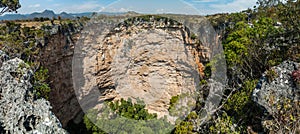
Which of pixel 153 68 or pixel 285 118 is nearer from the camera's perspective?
pixel 285 118

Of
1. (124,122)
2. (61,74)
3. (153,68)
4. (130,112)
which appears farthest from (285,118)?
(153,68)

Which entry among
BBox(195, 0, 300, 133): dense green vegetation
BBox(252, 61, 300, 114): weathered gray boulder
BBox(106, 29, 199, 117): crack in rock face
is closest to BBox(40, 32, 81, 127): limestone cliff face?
BBox(106, 29, 199, 117): crack in rock face

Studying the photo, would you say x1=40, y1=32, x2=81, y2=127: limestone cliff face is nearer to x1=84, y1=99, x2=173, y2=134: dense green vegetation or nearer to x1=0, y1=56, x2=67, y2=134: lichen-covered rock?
x1=84, y1=99, x2=173, y2=134: dense green vegetation

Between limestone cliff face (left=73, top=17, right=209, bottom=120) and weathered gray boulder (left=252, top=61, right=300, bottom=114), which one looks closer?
weathered gray boulder (left=252, top=61, right=300, bottom=114)

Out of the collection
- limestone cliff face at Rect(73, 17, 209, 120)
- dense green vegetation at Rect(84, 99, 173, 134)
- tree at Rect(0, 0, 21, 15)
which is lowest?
dense green vegetation at Rect(84, 99, 173, 134)

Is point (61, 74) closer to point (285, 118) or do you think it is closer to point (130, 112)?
point (130, 112)

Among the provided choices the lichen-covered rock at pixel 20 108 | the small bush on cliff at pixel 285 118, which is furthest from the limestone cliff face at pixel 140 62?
the small bush on cliff at pixel 285 118
